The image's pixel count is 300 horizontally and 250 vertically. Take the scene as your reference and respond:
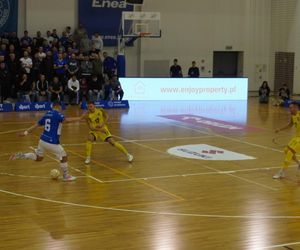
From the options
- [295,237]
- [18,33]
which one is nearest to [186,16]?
[18,33]

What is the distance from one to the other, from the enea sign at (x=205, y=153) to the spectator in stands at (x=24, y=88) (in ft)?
37.3

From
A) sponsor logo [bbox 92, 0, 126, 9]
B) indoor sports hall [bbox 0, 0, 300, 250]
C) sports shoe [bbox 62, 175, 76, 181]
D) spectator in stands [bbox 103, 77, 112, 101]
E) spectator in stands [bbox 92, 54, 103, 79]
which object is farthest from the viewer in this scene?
sponsor logo [bbox 92, 0, 126, 9]

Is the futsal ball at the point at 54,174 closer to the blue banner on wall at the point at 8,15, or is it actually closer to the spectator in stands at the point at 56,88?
the spectator in stands at the point at 56,88

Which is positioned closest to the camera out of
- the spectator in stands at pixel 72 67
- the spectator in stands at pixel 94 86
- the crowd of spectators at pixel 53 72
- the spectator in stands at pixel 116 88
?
the crowd of spectators at pixel 53 72

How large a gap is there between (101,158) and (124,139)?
317 cm

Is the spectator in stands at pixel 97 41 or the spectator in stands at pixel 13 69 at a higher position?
the spectator in stands at pixel 97 41

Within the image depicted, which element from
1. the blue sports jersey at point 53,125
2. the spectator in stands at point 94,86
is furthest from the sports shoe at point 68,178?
the spectator in stands at point 94,86

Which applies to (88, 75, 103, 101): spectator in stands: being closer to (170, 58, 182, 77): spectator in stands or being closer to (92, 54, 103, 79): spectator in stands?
(92, 54, 103, 79): spectator in stands

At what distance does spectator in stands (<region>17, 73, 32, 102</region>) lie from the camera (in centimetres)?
2708

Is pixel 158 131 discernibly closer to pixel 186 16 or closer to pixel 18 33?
pixel 18 33

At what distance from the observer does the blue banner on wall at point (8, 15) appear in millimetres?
31984

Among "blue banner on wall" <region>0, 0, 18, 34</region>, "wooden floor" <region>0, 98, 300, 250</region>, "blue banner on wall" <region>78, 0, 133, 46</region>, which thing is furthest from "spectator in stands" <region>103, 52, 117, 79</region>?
"wooden floor" <region>0, 98, 300, 250</region>

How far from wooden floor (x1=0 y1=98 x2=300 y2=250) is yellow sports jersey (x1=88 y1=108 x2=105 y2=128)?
3.70 feet

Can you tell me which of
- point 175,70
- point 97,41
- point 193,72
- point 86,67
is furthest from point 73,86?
point 193,72
